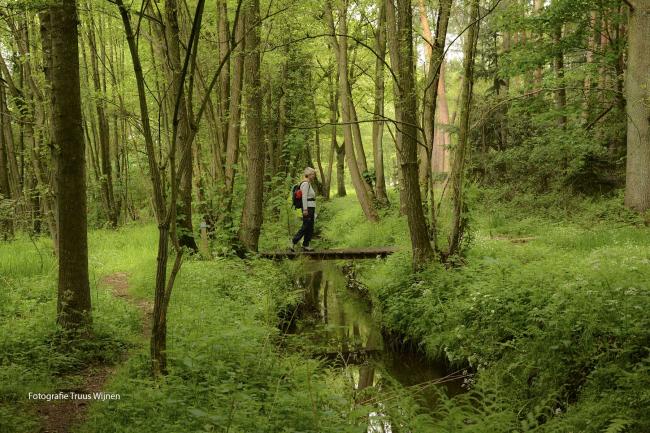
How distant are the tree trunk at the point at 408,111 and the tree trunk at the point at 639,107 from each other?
5.99 metres

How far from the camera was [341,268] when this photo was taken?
14.1 meters

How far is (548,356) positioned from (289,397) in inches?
113

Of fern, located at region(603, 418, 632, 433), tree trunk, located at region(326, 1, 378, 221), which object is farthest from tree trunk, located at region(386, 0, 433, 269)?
tree trunk, located at region(326, 1, 378, 221)

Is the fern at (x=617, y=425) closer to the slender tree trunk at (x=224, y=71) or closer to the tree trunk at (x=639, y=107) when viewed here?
the tree trunk at (x=639, y=107)

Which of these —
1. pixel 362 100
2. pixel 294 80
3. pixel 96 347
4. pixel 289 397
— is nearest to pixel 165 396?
pixel 289 397

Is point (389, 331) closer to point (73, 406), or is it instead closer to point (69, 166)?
point (73, 406)

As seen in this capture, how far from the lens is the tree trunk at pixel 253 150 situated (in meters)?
11.2

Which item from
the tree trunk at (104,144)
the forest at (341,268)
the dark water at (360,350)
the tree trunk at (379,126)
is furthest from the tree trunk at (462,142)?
the tree trunk at (104,144)

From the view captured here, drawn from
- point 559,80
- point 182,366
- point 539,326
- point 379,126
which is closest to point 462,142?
point 539,326

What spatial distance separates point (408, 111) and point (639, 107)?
6479mm

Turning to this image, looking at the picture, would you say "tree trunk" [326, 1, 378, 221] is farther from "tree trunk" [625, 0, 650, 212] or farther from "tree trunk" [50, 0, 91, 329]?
"tree trunk" [50, 0, 91, 329]

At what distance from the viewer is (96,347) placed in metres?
5.40

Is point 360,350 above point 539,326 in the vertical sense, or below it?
below

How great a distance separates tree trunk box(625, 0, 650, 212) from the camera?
11.1 meters
